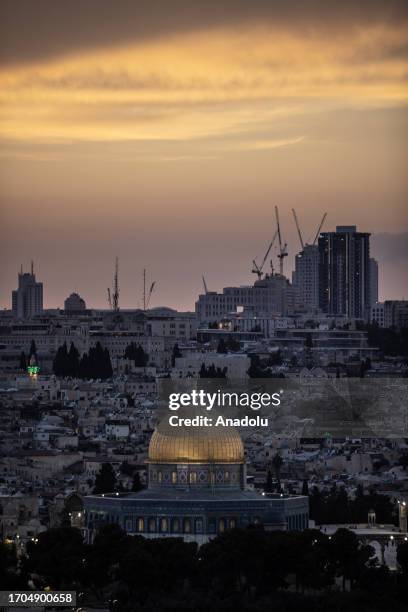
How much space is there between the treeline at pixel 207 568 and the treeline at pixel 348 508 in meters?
18.8

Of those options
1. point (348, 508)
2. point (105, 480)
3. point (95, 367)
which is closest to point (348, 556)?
point (348, 508)

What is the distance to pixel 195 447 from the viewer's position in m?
100

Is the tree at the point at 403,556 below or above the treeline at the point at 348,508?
below

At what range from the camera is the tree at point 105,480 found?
118875mm

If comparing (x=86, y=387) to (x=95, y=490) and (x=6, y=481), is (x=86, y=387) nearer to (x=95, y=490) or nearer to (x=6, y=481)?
(x=6, y=481)

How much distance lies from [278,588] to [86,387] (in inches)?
3771

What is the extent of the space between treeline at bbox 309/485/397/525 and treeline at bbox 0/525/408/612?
18802 millimetres

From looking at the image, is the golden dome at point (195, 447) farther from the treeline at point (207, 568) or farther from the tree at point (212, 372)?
the tree at point (212, 372)

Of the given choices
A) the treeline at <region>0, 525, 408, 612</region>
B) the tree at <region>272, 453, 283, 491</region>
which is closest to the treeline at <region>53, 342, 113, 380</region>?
the tree at <region>272, 453, 283, 491</region>

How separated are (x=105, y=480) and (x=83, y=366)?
72.6 meters

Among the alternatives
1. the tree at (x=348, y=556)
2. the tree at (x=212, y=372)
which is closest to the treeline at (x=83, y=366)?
the tree at (x=212, y=372)

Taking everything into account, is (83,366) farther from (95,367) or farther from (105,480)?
(105,480)

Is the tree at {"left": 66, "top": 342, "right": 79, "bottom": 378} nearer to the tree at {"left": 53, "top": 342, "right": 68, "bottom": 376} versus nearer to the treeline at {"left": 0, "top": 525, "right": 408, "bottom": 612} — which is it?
the tree at {"left": 53, "top": 342, "right": 68, "bottom": 376}

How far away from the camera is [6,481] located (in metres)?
134
